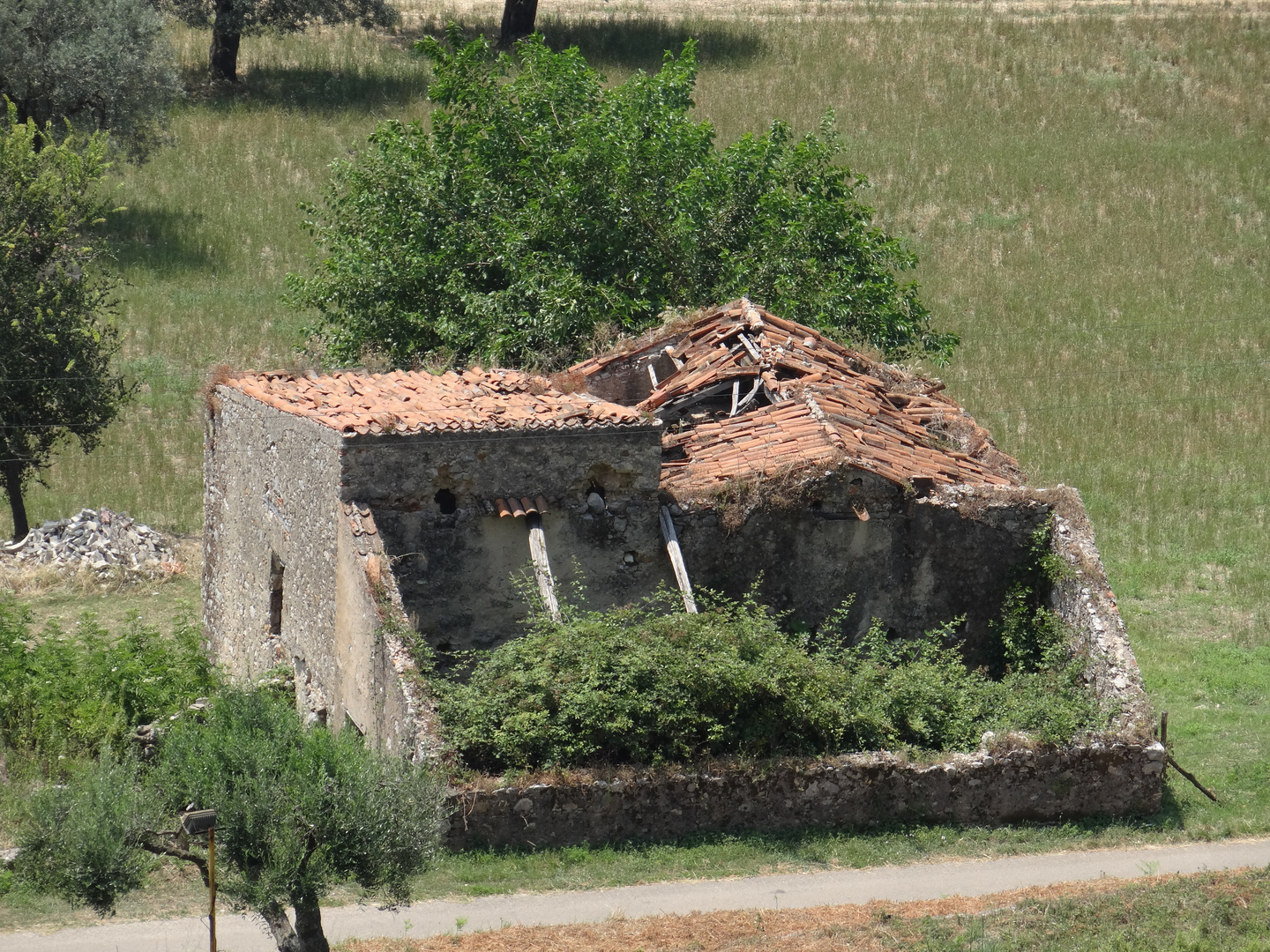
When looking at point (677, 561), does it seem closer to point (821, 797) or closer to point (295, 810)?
point (821, 797)

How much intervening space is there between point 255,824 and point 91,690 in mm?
7037

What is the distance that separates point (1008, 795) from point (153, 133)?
33457 millimetres

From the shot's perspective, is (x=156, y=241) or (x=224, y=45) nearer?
(x=156, y=241)

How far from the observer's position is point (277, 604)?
16922mm

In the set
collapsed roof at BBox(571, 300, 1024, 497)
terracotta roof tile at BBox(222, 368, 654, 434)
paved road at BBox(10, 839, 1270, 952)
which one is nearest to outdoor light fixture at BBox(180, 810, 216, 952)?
paved road at BBox(10, 839, 1270, 952)

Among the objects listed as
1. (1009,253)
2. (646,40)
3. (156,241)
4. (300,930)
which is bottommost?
(300,930)

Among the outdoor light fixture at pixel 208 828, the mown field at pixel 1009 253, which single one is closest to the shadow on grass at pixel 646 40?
the mown field at pixel 1009 253

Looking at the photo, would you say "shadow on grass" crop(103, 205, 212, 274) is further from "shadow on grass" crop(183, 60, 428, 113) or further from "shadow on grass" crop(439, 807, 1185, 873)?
"shadow on grass" crop(439, 807, 1185, 873)

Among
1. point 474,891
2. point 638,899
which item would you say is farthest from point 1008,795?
point 474,891

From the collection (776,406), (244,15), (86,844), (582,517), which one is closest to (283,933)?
(86,844)

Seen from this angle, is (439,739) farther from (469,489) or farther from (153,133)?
(153,133)

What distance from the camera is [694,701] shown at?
12.6 meters

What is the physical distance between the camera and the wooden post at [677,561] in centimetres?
1413

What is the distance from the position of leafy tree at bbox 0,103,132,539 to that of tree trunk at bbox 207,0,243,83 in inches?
834
